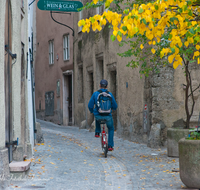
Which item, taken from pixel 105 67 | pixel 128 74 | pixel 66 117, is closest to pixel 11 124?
pixel 128 74

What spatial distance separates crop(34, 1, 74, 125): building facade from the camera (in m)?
22.1

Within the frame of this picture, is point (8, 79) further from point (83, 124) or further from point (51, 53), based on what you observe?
point (51, 53)

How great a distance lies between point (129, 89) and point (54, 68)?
12.2 meters

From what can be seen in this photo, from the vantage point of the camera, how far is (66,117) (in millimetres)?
22094

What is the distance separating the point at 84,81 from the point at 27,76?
9539 millimetres

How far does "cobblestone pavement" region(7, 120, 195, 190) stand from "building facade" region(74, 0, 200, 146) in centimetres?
102

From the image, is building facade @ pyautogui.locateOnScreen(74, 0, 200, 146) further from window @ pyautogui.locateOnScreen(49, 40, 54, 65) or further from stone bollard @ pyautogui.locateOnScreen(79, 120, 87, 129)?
window @ pyautogui.locateOnScreen(49, 40, 54, 65)

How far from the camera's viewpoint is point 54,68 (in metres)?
23.8

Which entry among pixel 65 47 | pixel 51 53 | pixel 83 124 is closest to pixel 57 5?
pixel 83 124

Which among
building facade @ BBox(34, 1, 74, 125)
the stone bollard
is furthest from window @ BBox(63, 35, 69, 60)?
the stone bollard

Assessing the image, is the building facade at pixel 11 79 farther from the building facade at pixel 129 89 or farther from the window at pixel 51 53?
the window at pixel 51 53

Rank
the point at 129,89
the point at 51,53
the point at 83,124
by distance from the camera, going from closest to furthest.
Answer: the point at 129,89, the point at 83,124, the point at 51,53

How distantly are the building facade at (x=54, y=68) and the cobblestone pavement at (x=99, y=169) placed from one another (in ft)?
38.3

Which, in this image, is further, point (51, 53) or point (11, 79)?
point (51, 53)
